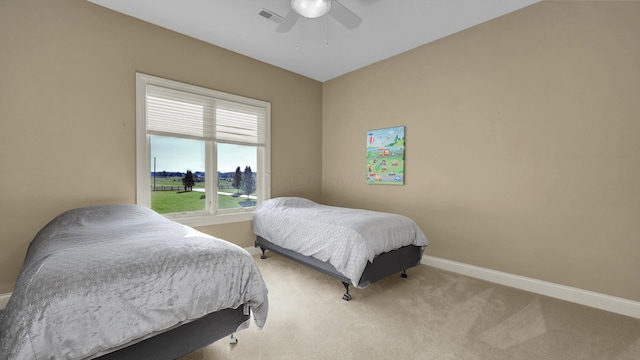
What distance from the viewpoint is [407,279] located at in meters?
3.00

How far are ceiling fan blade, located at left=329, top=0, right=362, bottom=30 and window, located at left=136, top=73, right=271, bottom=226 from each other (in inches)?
74.9

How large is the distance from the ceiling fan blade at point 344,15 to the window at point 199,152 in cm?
190

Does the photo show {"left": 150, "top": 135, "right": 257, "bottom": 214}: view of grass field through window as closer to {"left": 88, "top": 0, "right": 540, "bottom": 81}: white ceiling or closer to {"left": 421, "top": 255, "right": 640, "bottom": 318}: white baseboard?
{"left": 88, "top": 0, "right": 540, "bottom": 81}: white ceiling

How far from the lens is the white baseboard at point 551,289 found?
7.41ft

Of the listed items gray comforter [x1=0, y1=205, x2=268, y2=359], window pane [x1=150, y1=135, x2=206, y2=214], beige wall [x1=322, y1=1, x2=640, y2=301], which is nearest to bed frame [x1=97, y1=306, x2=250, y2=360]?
gray comforter [x1=0, y1=205, x2=268, y2=359]

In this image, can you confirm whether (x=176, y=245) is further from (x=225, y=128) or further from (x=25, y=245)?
(x=225, y=128)

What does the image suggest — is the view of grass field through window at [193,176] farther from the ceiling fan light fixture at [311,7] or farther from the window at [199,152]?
the ceiling fan light fixture at [311,7]

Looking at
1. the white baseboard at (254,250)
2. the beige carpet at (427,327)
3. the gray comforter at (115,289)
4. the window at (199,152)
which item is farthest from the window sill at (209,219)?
the gray comforter at (115,289)

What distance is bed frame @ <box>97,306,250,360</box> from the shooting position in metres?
1.33

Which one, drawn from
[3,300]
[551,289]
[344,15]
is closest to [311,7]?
[344,15]

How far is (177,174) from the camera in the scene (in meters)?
3.32

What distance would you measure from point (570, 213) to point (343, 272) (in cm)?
220

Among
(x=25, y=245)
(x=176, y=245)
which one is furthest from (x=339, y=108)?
(x=25, y=245)

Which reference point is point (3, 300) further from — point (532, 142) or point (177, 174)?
point (532, 142)
